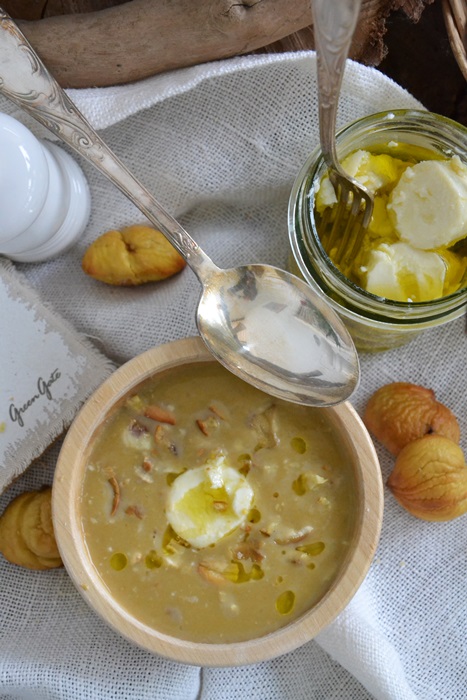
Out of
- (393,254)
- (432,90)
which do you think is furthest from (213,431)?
(432,90)

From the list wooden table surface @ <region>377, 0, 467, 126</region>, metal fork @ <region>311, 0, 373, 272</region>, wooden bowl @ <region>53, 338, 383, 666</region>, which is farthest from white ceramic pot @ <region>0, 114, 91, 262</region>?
wooden table surface @ <region>377, 0, 467, 126</region>

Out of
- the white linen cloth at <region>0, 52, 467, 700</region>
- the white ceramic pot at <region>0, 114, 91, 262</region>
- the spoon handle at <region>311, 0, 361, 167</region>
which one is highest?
the spoon handle at <region>311, 0, 361, 167</region>

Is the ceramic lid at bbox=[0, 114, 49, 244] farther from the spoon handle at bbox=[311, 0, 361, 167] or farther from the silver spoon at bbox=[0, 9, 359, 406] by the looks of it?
the spoon handle at bbox=[311, 0, 361, 167]

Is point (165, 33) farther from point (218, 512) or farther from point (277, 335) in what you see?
point (218, 512)

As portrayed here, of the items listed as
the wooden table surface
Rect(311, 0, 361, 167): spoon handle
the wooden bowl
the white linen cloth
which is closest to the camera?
Rect(311, 0, 361, 167): spoon handle

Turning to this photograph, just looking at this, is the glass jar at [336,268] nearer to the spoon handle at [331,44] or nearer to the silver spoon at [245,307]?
the silver spoon at [245,307]
